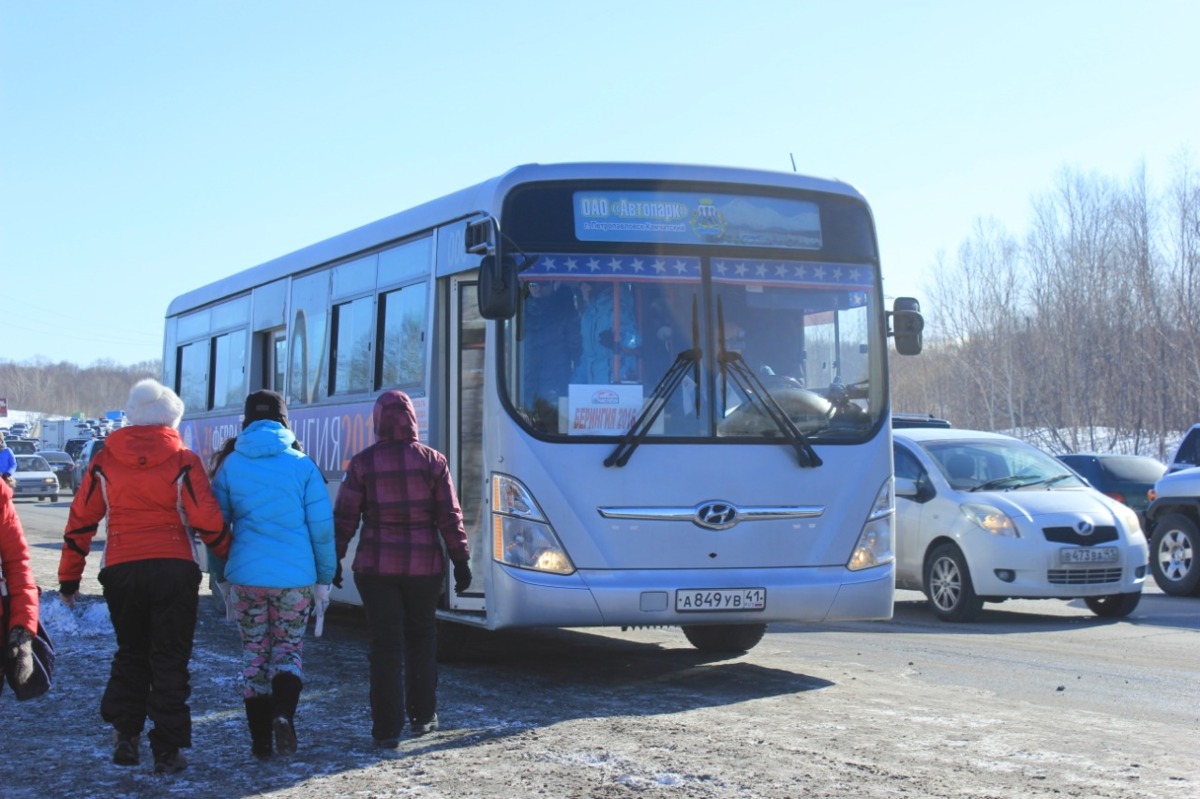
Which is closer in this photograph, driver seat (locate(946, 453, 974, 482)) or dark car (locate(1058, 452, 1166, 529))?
driver seat (locate(946, 453, 974, 482))

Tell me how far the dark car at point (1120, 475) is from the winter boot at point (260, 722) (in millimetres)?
18925

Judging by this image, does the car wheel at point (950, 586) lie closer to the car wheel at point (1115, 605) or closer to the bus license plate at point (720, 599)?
the car wheel at point (1115, 605)

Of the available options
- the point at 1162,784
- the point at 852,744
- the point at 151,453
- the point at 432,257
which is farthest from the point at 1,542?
the point at 432,257

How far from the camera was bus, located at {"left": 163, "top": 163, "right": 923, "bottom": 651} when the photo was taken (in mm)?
9156

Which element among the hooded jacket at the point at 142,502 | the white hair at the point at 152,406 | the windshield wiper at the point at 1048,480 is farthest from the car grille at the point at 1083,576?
the white hair at the point at 152,406

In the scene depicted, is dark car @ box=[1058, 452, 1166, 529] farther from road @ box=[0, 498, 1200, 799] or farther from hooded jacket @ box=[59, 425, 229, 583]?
hooded jacket @ box=[59, 425, 229, 583]

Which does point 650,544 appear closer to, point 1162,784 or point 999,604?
point 1162,784

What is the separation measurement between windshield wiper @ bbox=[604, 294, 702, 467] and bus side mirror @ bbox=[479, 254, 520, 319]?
102 centimetres

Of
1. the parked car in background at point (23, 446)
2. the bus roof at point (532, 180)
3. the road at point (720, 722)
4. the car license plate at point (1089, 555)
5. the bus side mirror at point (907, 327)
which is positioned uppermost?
the parked car in background at point (23, 446)

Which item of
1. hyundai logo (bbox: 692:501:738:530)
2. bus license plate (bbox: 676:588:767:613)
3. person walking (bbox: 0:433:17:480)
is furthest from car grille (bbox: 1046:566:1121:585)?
person walking (bbox: 0:433:17:480)

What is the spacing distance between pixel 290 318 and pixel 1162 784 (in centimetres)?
900

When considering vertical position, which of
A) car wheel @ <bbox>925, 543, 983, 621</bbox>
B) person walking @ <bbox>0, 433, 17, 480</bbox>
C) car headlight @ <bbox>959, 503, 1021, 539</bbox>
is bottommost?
car wheel @ <bbox>925, 543, 983, 621</bbox>

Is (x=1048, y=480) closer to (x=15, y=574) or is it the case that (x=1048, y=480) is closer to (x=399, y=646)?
(x=399, y=646)

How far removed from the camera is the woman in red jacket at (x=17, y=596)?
5293mm
